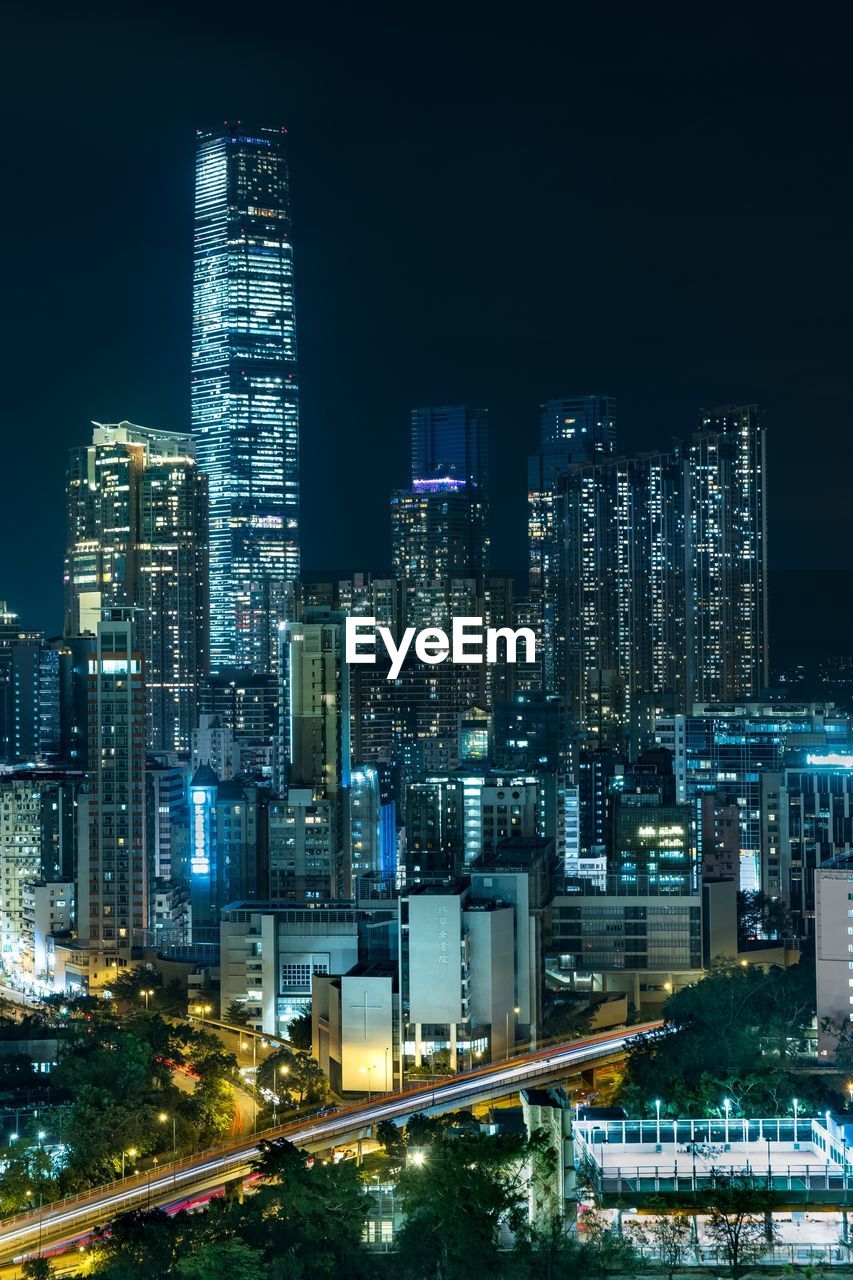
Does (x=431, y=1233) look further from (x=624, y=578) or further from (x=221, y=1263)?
(x=624, y=578)

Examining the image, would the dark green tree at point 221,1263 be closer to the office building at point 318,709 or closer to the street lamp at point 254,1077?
the street lamp at point 254,1077

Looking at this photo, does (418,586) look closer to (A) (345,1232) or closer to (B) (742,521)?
(B) (742,521)

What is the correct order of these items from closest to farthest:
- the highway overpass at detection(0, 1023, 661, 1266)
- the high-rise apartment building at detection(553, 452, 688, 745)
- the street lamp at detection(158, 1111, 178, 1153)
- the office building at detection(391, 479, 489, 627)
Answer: the highway overpass at detection(0, 1023, 661, 1266) < the street lamp at detection(158, 1111, 178, 1153) < the high-rise apartment building at detection(553, 452, 688, 745) < the office building at detection(391, 479, 489, 627)

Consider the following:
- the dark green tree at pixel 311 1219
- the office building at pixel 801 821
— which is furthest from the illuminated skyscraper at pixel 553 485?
the dark green tree at pixel 311 1219

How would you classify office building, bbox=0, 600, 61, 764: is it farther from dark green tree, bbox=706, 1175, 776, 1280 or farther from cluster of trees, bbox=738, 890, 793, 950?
dark green tree, bbox=706, 1175, 776, 1280

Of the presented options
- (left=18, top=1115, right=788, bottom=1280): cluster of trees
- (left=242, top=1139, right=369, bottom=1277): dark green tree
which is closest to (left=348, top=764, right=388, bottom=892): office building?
(left=242, top=1139, right=369, bottom=1277): dark green tree

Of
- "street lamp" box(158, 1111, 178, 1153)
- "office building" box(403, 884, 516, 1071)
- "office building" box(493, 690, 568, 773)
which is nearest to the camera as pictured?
"street lamp" box(158, 1111, 178, 1153)
